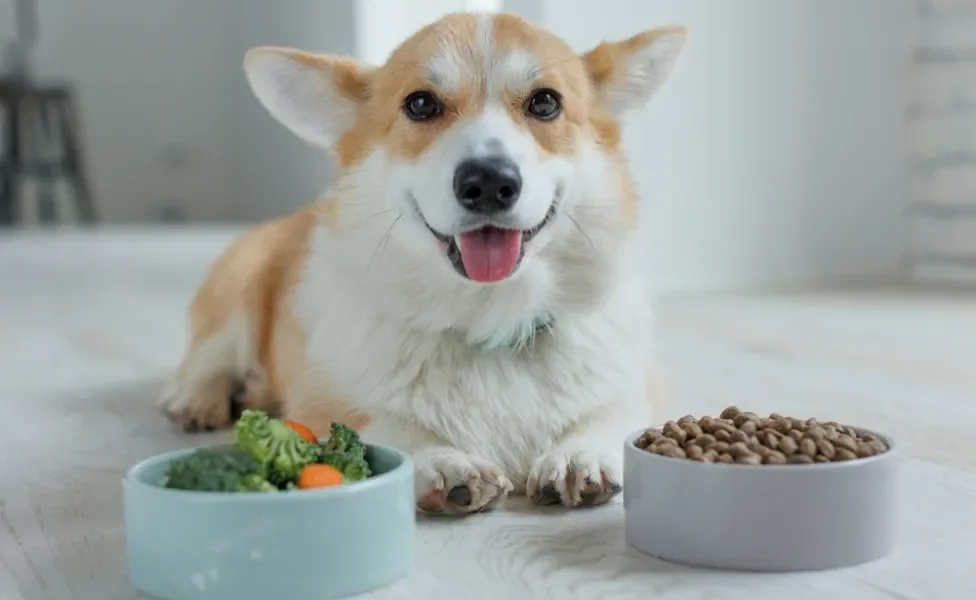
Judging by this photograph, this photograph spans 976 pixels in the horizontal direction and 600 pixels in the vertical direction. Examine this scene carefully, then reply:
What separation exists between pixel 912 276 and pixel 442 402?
3300 mm

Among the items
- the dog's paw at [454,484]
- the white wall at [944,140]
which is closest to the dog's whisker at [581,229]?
the dog's paw at [454,484]

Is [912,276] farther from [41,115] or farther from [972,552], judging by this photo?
[41,115]

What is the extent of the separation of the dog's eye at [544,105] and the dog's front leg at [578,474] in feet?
1.32

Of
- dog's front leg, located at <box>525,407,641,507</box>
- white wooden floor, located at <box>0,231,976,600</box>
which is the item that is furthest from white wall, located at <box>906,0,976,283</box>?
dog's front leg, located at <box>525,407,641,507</box>

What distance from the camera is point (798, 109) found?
4.06m

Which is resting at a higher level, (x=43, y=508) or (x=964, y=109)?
(x=964, y=109)

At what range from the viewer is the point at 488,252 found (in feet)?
4.48

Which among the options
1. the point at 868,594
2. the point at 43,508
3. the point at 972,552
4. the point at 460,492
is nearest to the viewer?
the point at 868,594

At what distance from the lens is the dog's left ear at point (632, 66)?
1.58 metres

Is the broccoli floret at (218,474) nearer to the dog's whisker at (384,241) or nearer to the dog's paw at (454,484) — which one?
the dog's paw at (454,484)

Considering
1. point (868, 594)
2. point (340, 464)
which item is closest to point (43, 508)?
point (340, 464)

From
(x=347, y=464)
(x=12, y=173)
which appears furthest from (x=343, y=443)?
(x=12, y=173)

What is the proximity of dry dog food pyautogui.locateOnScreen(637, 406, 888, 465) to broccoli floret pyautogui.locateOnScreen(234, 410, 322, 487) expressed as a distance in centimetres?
37

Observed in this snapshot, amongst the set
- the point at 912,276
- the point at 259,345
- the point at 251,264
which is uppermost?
the point at 251,264
